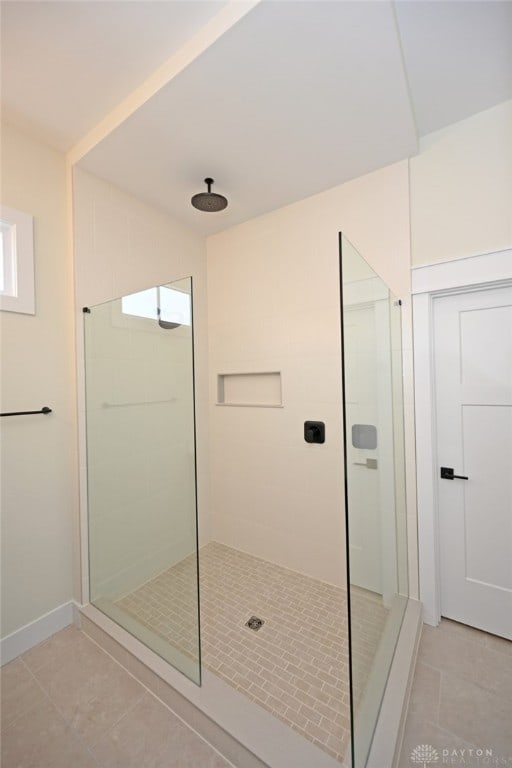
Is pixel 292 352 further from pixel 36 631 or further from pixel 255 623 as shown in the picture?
pixel 36 631

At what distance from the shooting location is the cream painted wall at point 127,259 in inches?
70.7

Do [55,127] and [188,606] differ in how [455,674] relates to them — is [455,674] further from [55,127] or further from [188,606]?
[55,127]

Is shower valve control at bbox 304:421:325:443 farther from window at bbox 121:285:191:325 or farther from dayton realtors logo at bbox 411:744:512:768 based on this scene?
dayton realtors logo at bbox 411:744:512:768

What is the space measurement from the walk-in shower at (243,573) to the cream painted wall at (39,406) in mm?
134

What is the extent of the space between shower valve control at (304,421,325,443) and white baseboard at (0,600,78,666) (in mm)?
1693

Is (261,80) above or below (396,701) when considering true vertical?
above

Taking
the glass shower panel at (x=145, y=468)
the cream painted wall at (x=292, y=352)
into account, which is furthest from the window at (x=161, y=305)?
the cream painted wall at (x=292, y=352)

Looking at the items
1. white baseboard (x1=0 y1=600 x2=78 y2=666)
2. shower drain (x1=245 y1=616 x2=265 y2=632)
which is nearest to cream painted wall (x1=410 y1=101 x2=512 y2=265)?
shower drain (x1=245 y1=616 x2=265 y2=632)

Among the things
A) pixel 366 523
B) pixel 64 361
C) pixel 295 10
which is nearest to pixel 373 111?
pixel 295 10

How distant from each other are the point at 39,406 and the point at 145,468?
66 cm

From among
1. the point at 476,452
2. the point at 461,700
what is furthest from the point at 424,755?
the point at 476,452

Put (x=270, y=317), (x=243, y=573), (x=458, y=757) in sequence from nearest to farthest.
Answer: (x=458, y=757)
(x=243, y=573)
(x=270, y=317)

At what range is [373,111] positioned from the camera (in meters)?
1.47

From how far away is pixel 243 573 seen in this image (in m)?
2.19
